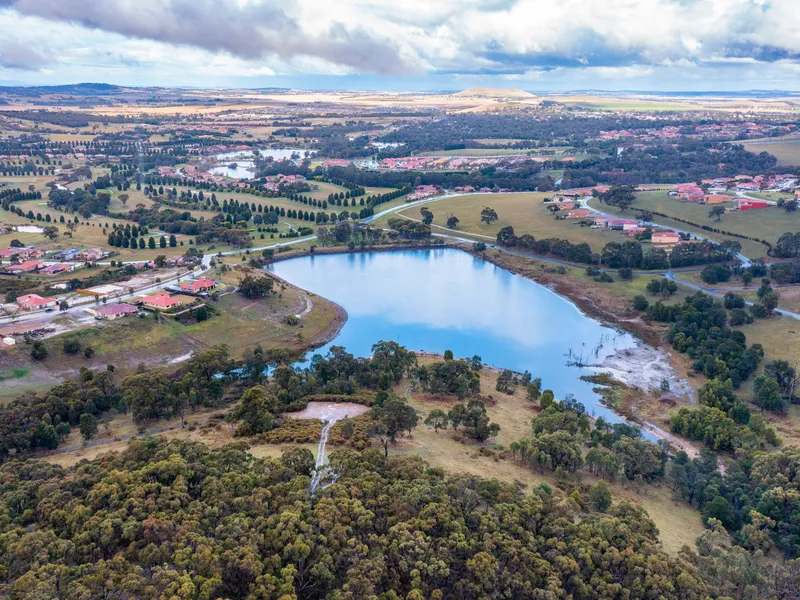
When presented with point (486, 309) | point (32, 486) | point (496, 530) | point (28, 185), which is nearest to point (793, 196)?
point (486, 309)

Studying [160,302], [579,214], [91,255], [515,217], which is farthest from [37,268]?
[579,214]

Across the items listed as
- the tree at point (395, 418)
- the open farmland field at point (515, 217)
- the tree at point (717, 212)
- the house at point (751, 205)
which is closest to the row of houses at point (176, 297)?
the tree at point (395, 418)

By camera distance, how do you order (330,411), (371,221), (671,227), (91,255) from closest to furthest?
(330,411) → (91,255) → (671,227) → (371,221)

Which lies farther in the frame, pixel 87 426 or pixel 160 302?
pixel 160 302

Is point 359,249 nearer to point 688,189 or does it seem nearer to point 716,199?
point 716,199

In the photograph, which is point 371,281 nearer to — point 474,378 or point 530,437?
point 474,378

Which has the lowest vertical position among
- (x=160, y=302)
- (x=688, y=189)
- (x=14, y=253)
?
(x=160, y=302)
